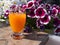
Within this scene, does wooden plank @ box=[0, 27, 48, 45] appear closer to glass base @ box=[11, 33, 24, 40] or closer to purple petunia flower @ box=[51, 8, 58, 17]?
glass base @ box=[11, 33, 24, 40]

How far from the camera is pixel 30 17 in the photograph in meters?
1.02

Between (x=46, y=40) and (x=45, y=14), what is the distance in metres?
0.15

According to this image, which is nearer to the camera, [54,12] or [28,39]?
[28,39]

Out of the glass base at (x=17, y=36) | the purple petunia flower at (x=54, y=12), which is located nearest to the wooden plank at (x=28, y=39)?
the glass base at (x=17, y=36)

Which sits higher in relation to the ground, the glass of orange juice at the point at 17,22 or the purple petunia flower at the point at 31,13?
the purple petunia flower at the point at 31,13

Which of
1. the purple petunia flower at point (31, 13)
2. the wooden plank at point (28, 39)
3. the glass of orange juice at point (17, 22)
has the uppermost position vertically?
the purple petunia flower at point (31, 13)

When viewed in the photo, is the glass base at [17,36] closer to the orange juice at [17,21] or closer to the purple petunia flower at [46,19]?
the orange juice at [17,21]

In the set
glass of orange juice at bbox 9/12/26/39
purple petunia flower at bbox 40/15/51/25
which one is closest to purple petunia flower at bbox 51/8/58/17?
purple petunia flower at bbox 40/15/51/25

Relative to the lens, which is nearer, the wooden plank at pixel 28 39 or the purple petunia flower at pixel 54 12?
the wooden plank at pixel 28 39

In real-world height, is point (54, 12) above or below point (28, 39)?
above

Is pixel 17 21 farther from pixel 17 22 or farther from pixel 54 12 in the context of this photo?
pixel 54 12

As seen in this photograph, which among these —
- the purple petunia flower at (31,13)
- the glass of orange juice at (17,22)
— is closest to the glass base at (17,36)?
the glass of orange juice at (17,22)

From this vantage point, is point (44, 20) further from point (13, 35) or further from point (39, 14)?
point (13, 35)

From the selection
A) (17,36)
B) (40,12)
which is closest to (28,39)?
(17,36)
